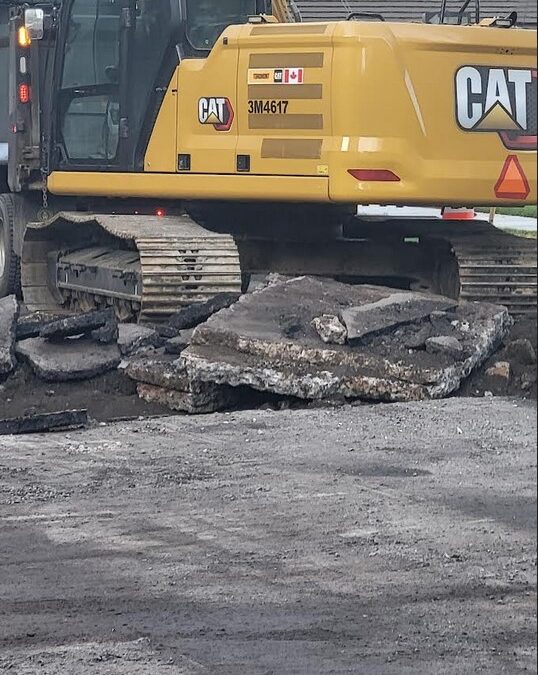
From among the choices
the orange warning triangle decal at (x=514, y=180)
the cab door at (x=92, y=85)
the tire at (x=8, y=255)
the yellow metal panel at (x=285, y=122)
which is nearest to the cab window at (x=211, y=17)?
the cab door at (x=92, y=85)

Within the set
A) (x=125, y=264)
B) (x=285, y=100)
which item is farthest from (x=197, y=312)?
(x=285, y=100)

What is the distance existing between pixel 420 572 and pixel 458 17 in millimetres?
6457

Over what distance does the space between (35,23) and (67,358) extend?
3.47 meters

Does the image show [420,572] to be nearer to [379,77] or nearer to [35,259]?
[379,77]

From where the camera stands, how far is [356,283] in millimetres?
10469

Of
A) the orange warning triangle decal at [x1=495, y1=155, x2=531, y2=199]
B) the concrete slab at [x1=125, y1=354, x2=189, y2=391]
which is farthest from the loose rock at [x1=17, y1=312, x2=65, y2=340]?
the orange warning triangle decal at [x1=495, y1=155, x2=531, y2=199]

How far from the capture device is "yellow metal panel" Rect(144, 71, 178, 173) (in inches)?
388

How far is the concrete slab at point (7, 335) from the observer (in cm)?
820

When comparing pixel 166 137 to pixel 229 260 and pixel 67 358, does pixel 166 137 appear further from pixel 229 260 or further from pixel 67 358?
pixel 67 358

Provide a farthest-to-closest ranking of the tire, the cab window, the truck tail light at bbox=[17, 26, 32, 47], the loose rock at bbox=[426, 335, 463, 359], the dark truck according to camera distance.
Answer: the dark truck → the tire → the truck tail light at bbox=[17, 26, 32, 47] → the cab window → the loose rock at bbox=[426, 335, 463, 359]

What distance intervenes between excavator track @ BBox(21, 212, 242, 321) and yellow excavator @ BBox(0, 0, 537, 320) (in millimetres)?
17

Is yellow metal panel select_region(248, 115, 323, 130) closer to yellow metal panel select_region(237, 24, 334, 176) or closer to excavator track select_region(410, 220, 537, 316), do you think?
yellow metal panel select_region(237, 24, 334, 176)

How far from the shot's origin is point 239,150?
9383mm

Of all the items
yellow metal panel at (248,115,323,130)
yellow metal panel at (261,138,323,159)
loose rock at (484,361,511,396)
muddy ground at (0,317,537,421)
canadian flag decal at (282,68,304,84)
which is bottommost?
muddy ground at (0,317,537,421)
